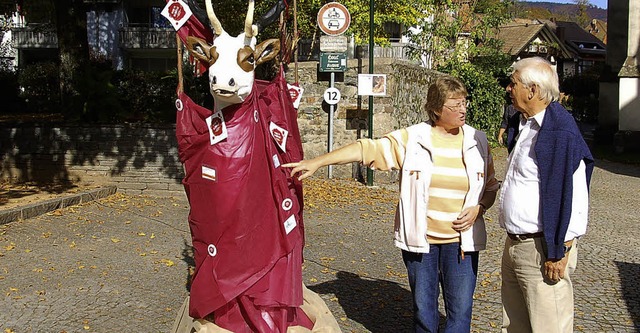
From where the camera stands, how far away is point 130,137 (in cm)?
1335

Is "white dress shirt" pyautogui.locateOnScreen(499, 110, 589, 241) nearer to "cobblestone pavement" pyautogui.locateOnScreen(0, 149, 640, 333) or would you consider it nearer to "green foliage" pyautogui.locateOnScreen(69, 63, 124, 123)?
"cobblestone pavement" pyautogui.locateOnScreen(0, 149, 640, 333)

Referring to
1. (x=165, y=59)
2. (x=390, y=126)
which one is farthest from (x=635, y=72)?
(x=165, y=59)

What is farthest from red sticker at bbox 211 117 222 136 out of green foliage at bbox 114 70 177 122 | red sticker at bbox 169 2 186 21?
green foliage at bbox 114 70 177 122

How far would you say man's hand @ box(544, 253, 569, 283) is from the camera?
4051mm

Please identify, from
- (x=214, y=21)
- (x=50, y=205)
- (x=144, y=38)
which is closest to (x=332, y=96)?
(x=50, y=205)

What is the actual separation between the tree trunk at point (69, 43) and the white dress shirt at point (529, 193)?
1253 cm

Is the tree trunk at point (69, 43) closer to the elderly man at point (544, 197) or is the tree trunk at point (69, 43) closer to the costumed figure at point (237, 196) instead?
the costumed figure at point (237, 196)

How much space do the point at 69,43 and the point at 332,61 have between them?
569cm

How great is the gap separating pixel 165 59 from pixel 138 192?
97.8 ft

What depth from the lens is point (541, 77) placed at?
4141 millimetres

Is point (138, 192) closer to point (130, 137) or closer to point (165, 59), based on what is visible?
point (130, 137)

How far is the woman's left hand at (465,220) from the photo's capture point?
4.52 meters

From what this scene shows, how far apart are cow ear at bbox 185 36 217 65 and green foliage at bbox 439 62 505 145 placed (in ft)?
63.2

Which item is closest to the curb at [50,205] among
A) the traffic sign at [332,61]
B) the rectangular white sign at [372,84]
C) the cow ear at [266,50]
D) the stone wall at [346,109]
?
the stone wall at [346,109]
